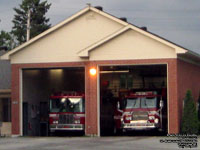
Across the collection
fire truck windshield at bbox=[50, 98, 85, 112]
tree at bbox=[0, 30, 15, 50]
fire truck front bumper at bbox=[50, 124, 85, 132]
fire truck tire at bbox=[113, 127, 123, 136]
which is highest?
tree at bbox=[0, 30, 15, 50]

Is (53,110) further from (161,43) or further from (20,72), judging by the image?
(161,43)

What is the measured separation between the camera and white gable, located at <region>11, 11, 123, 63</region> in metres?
37.9

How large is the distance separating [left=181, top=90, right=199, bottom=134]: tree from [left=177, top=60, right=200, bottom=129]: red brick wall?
0.46 meters

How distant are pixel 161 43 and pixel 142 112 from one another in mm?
4255

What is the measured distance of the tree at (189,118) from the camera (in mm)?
35594

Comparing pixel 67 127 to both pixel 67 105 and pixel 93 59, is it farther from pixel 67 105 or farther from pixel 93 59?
pixel 93 59

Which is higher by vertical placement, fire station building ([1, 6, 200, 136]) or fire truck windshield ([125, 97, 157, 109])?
fire station building ([1, 6, 200, 136])

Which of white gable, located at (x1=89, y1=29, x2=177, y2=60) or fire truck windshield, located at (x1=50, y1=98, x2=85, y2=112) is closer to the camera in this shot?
white gable, located at (x1=89, y1=29, x2=177, y2=60)

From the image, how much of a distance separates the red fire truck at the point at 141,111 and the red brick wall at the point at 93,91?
A: 1.48 metres

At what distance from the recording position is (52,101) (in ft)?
128

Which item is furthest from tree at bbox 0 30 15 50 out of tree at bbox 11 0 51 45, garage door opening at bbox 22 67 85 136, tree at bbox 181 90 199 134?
tree at bbox 181 90 199 134

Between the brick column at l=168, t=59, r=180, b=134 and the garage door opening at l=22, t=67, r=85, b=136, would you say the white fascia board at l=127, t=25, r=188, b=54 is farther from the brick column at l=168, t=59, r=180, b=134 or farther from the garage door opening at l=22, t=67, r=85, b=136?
the garage door opening at l=22, t=67, r=85, b=136

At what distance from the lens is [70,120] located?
3834 centimetres

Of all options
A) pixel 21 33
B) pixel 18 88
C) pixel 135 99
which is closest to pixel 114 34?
pixel 135 99
